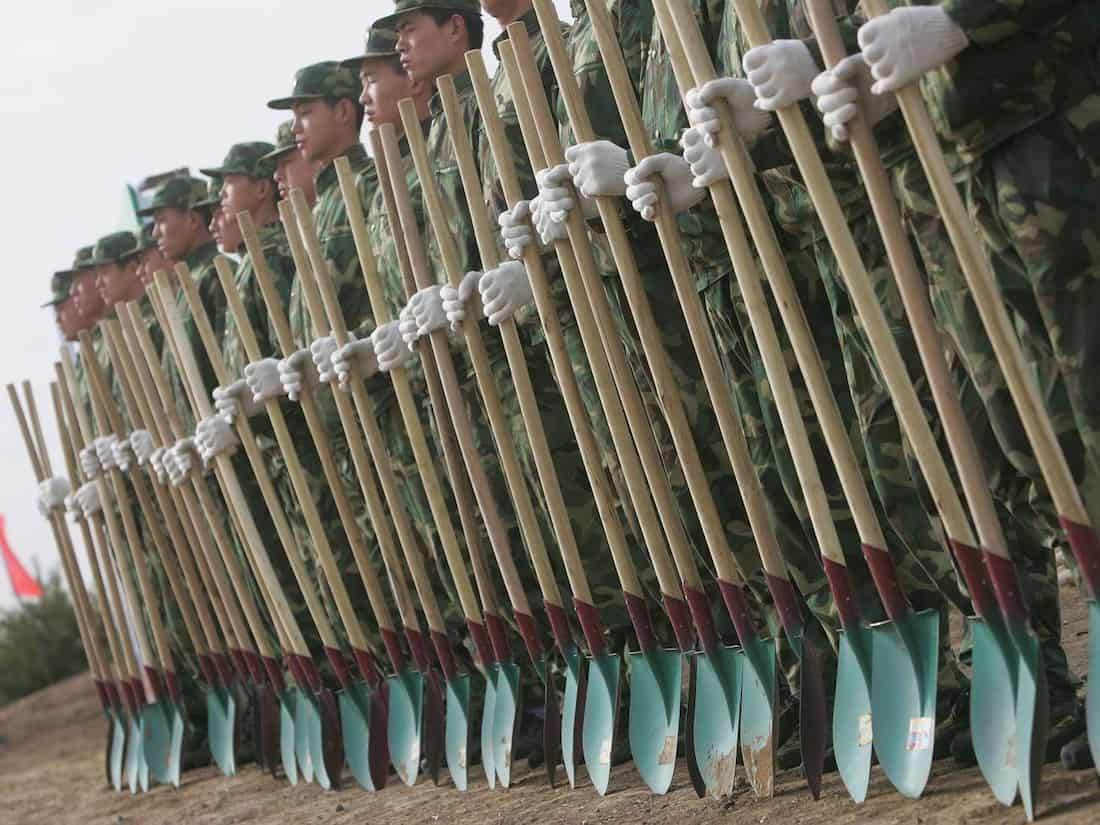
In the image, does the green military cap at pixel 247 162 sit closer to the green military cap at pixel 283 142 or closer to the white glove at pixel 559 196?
the green military cap at pixel 283 142

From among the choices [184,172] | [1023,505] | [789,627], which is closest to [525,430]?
[789,627]

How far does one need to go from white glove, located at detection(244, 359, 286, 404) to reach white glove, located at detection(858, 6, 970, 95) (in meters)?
4.33

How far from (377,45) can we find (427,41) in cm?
49

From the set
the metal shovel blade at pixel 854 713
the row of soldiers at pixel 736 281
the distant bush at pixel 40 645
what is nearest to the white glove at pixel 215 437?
the row of soldiers at pixel 736 281

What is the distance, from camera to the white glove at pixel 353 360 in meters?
6.70

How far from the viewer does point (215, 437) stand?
7918 mm

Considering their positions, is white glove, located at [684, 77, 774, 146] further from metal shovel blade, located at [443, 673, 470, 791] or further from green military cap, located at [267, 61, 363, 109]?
green military cap, located at [267, 61, 363, 109]

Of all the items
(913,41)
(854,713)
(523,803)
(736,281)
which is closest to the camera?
(913,41)

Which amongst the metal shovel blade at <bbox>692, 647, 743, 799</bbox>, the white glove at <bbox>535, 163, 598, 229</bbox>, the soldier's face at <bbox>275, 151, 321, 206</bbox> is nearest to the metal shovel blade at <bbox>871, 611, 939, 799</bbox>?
the metal shovel blade at <bbox>692, 647, 743, 799</bbox>

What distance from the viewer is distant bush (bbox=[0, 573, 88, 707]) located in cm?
1683

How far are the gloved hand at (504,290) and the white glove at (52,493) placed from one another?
5.50 m

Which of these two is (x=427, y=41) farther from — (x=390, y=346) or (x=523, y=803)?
(x=523, y=803)

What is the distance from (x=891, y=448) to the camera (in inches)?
172

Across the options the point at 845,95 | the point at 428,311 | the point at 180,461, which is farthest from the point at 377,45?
the point at 845,95
